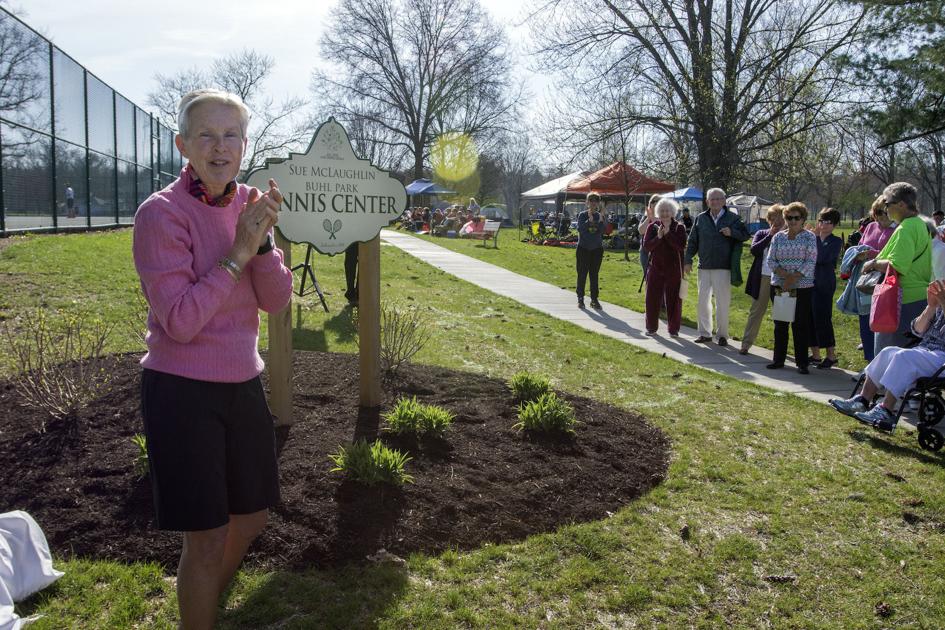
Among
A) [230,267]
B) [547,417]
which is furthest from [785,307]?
[230,267]

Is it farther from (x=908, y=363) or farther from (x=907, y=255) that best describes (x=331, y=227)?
(x=907, y=255)

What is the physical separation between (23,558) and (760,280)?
7.98 m

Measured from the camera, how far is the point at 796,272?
26.0 ft

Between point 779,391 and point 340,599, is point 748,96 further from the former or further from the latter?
point 340,599

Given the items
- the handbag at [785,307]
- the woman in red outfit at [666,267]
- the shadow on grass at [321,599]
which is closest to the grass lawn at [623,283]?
the woman in red outfit at [666,267]

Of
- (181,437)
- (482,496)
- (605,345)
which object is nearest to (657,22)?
(605,345)

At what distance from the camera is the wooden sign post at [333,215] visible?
4848 mm

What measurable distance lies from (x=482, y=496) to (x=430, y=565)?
2.42 feet

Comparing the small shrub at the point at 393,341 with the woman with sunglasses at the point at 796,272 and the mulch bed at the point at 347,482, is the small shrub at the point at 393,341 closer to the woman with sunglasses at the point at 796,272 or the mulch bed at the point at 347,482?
the mulch bed at the point at 347,482

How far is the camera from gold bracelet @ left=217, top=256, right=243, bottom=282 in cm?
218

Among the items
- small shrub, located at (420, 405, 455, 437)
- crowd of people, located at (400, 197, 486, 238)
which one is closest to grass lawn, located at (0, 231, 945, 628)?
small shrub, located at (420, 405, 455, 437)

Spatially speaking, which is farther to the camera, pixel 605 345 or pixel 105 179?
pixel 105 179

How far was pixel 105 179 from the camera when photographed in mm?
17688

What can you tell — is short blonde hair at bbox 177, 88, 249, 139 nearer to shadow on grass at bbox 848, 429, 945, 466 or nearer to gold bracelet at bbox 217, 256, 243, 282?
gold bracelet at bbox 217, 256, 243, 282
